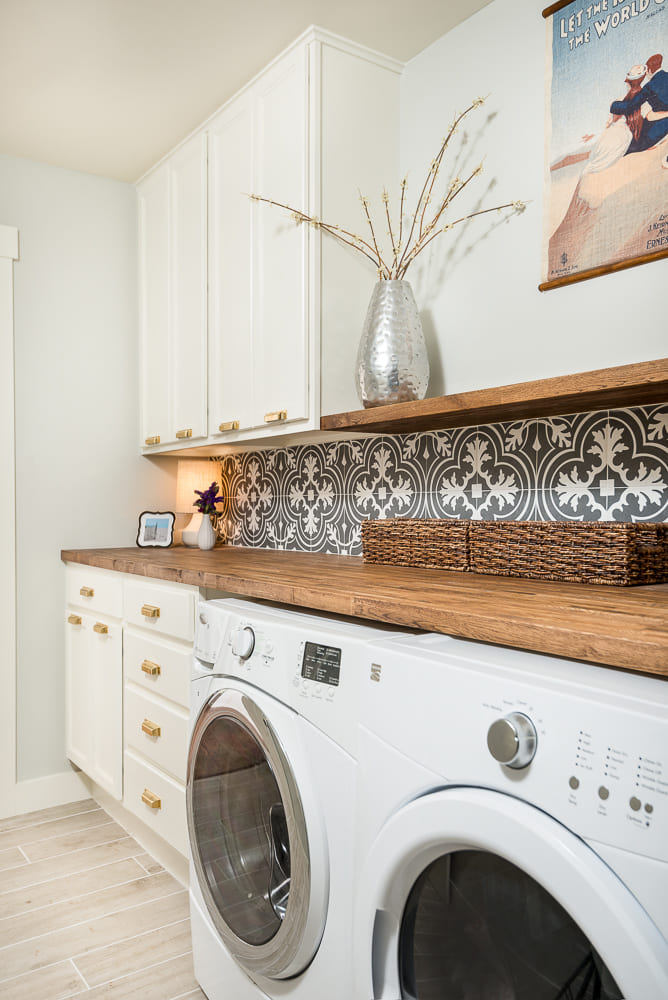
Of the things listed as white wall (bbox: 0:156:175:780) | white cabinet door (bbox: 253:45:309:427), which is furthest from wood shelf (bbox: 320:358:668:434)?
white wall (bbox: 0:156:175:780)

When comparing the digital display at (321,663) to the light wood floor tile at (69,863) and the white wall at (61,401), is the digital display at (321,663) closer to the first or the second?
the light wood floor tile at (69,863)

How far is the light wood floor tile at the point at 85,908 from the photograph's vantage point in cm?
189

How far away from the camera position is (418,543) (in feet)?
6.03

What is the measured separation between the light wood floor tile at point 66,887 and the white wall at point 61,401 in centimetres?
67

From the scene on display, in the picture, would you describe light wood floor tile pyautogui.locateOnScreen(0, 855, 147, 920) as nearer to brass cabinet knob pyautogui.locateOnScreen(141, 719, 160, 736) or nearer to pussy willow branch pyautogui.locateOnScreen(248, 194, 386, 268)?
brass cabinet knob pyautogui.locateOnScreen(141, 719, 160, 736)

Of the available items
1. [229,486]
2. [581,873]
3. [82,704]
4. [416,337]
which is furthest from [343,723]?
[229,486]

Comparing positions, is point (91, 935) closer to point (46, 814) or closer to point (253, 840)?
point (253, 840)

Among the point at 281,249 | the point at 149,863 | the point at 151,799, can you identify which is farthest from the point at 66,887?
the point at 281,249

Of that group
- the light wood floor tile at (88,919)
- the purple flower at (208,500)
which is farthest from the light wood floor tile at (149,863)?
the purple flower at (208,500)

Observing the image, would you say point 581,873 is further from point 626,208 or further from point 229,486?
point 229,486

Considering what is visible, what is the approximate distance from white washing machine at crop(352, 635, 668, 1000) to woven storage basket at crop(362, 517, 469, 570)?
620 millimetres

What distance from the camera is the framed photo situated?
291cm

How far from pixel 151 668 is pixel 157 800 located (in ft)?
1.24

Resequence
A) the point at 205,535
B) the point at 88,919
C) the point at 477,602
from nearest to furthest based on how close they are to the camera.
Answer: the point at 477,602
the point at 88,919
the point at 205,535
